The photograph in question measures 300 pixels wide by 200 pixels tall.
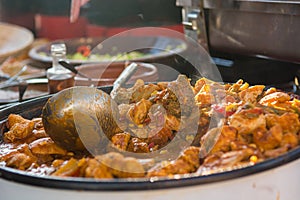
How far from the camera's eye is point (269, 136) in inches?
55.4

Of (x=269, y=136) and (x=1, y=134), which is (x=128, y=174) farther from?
(x=1, y=134)

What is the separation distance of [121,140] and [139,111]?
0.49 feet

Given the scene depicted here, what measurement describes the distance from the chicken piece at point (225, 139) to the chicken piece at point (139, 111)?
33 cm

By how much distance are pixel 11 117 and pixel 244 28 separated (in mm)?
1166

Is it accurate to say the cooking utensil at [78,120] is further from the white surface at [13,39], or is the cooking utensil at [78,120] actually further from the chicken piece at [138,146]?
the white surface at [13,39]

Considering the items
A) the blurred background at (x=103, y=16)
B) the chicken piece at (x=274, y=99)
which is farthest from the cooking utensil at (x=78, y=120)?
the blurred background at (x=103, y=16)

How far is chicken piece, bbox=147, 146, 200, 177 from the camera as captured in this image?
1348 mm

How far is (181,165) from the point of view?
1373 mm

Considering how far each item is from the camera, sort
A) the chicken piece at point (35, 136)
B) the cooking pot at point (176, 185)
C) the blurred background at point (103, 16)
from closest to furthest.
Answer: the cooking pot at point (176, 185)
the chicken piece at point (35, 136)
the blurred background at point (103, 16)

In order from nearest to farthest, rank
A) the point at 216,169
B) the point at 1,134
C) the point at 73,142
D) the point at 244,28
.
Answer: the point at 216,169 < the point at 73,142 < the point at 1,134 < the point at 244,28

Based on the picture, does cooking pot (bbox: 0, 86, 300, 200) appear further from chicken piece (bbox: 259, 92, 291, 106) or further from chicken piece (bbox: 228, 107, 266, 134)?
chicken piece (bbox: 259, 92, 291, 106)

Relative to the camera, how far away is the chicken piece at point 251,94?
5.71 ft

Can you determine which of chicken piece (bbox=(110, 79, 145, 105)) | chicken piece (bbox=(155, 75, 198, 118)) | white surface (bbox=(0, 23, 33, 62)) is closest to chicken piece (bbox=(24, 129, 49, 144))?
chicken piece (bbox=(110, 79, 145, 105))

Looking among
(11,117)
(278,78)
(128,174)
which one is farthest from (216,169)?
(278,78)
